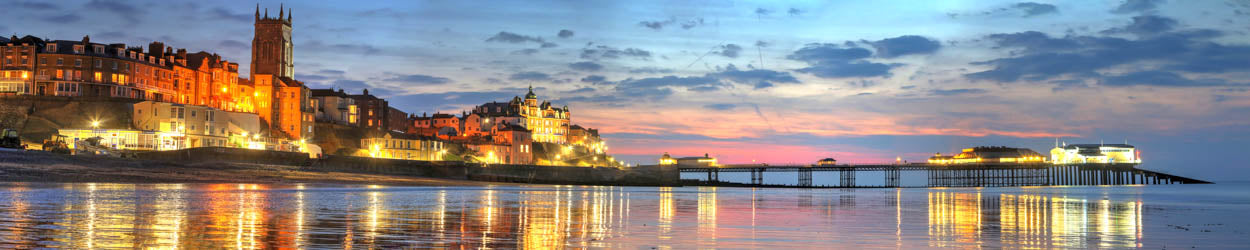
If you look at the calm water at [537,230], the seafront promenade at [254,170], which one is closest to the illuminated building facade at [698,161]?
the seafront promenade at [254,170]

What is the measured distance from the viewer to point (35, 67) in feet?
326

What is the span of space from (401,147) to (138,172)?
2677 inches

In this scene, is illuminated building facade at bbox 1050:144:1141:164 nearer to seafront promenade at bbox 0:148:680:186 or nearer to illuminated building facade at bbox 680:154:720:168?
illuminated building facade at bbox 680:154:720:168

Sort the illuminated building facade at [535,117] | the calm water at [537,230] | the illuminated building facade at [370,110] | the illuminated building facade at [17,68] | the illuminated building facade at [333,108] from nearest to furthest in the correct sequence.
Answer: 1. the calm water at [537,230]
2. the illuminated building facade at [17,68]
3. the illuminated building facade at [333,108]
4. the illuminated building facade at [370,110]
5. the illuminated building facade at [535,117]

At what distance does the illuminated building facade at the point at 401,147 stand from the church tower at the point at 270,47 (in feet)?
85.0

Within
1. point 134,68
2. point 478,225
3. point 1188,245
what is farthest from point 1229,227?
point 134,68

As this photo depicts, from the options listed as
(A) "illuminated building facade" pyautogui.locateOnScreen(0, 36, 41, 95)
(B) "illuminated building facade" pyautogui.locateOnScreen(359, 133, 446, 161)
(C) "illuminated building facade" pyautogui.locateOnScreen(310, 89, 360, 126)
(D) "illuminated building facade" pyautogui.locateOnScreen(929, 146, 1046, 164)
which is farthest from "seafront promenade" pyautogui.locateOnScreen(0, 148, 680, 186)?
(D) "illuminated building facade" pyautogui.locateOnScreen(929, 146, 1046, 164)

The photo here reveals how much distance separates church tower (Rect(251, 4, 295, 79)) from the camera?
143 m

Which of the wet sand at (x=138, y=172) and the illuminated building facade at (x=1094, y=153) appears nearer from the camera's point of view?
the wet sand at (x=138, y=172)

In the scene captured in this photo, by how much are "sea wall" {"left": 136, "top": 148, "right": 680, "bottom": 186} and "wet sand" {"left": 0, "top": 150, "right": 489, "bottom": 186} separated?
4.66m

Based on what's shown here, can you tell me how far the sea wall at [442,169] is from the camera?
262ft

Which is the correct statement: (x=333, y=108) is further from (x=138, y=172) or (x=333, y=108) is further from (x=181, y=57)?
(x=138, y=172)

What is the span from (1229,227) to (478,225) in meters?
20.7

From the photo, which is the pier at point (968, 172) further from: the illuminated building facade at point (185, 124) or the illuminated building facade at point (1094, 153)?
the illuminated building facade at point (185, 124)
